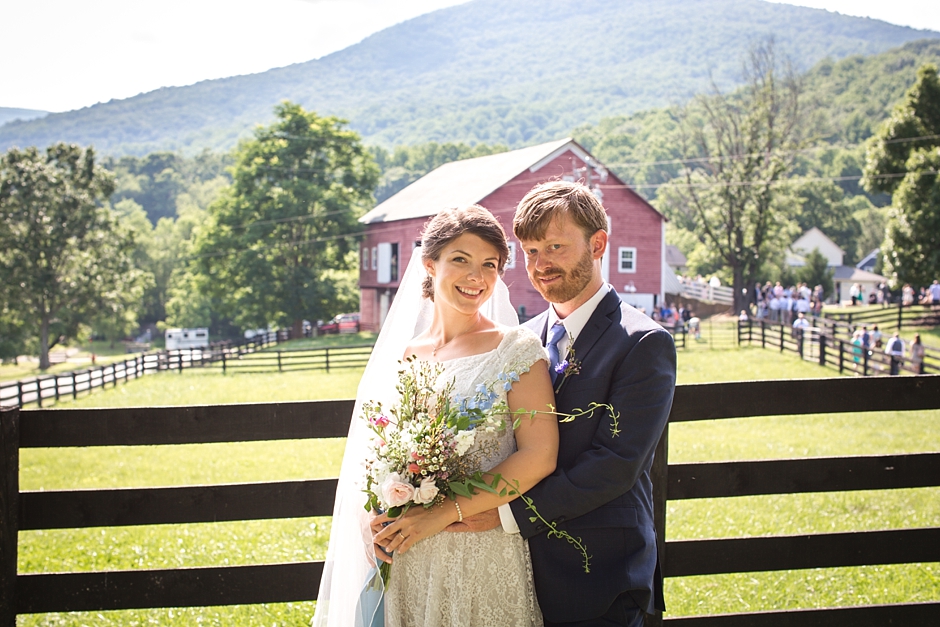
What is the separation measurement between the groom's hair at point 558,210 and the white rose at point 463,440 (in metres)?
0.80

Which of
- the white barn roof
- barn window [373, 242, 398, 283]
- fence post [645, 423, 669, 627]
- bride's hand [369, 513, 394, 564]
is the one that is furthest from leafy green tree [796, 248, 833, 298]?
bride's hand [369, 513, 394, 564]

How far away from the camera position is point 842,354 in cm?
2211

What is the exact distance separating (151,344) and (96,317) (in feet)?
108

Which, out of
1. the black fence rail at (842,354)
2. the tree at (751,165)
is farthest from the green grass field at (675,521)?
the tree at (751,165)

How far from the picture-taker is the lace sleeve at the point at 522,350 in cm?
284

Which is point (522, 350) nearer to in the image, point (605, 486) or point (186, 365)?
point (605, 486)

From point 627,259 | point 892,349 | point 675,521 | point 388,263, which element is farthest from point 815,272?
point 675,521

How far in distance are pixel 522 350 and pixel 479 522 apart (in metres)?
0.64

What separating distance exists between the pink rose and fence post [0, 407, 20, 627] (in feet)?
6.45

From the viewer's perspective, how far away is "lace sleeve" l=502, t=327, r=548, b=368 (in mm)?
2838

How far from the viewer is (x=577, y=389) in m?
2.85

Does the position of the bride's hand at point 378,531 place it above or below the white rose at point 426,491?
below

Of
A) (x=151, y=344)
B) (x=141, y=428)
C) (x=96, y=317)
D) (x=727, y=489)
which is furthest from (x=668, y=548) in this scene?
(x=151, y=344)

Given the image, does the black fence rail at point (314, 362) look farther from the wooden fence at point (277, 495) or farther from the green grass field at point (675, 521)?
the wooden fence at point (277, 495)
